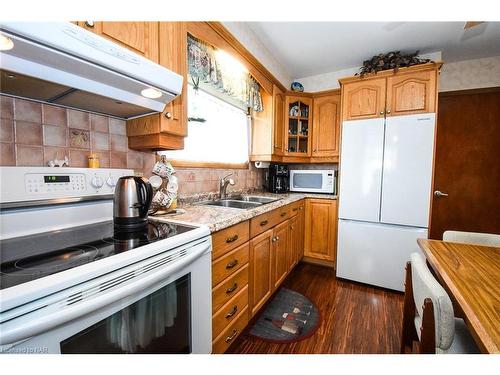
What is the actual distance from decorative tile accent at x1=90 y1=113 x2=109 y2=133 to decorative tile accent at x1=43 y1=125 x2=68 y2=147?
128 mm

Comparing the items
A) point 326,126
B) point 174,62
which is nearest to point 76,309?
point 174,62

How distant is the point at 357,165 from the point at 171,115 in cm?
184

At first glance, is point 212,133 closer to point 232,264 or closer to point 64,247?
point 232,264

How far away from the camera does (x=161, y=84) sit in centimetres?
100

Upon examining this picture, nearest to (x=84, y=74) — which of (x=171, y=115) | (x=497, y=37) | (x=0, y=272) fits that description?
(x=171, y=115)

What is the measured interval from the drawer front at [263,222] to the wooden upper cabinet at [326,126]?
132cm

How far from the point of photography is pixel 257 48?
7.14 ft

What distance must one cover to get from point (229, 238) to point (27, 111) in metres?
1.07

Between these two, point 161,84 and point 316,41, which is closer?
point 161,84

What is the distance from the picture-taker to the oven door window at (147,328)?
62 cm

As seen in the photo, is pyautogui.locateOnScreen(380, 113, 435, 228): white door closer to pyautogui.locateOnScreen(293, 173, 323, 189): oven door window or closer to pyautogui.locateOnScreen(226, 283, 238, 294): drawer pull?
pyautogui.locateOnScreen(293, 173, 323, 189): oven door window

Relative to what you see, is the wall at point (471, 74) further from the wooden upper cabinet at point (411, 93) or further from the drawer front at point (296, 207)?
the drawer front at point (296, 207)

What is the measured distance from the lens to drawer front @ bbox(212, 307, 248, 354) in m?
1.18
